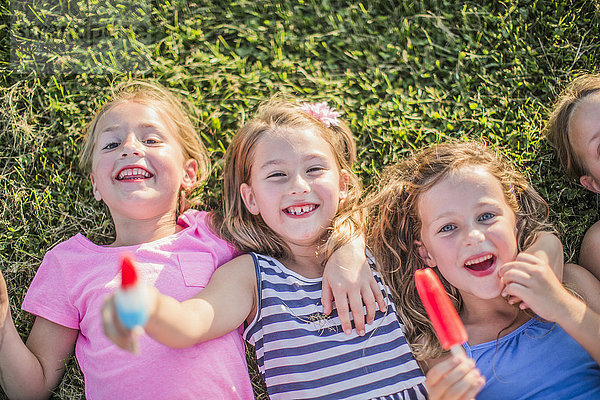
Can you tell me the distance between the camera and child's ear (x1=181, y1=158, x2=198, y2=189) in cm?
303

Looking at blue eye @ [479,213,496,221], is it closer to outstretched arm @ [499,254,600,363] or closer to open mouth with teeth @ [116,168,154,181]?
outstretched arm @ [499,254,600,363]

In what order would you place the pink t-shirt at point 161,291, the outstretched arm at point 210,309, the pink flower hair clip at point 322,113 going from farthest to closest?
the pink flower hair clip at point 322,113
the pink t-shirt at point 161,291
the outstretched arm at point 210,309

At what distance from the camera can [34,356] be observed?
8.93 feet

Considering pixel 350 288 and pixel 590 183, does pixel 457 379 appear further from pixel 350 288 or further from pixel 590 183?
pixel 590 183

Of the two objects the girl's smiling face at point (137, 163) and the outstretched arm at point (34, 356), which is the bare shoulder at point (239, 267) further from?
the outstretched arm at point (34, 356)

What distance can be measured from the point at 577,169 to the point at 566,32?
855 millimetres

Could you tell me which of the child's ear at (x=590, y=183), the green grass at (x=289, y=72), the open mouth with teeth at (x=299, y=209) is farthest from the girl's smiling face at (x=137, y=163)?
the child's ear at (x=590, y=183)

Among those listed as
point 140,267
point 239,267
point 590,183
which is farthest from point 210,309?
point 590,183

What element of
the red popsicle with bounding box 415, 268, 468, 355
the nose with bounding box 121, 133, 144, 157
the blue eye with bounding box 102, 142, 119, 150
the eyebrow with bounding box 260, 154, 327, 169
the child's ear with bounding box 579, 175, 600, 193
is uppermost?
the blue eye with bounding box 102, 142, 119, 150

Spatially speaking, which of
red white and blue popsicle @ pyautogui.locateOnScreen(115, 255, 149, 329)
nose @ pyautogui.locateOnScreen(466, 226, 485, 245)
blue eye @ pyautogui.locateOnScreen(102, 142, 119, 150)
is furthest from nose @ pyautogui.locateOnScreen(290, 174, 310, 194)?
red white and blue popsicle @ pyautogui.locateOnScreen(115, 255, 149, 329)

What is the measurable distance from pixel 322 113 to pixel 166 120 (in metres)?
0.84

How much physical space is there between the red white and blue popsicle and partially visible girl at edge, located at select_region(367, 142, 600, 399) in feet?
4.39

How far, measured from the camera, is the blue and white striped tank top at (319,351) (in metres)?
2.52

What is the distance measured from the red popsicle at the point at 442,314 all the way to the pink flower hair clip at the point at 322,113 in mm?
1205
